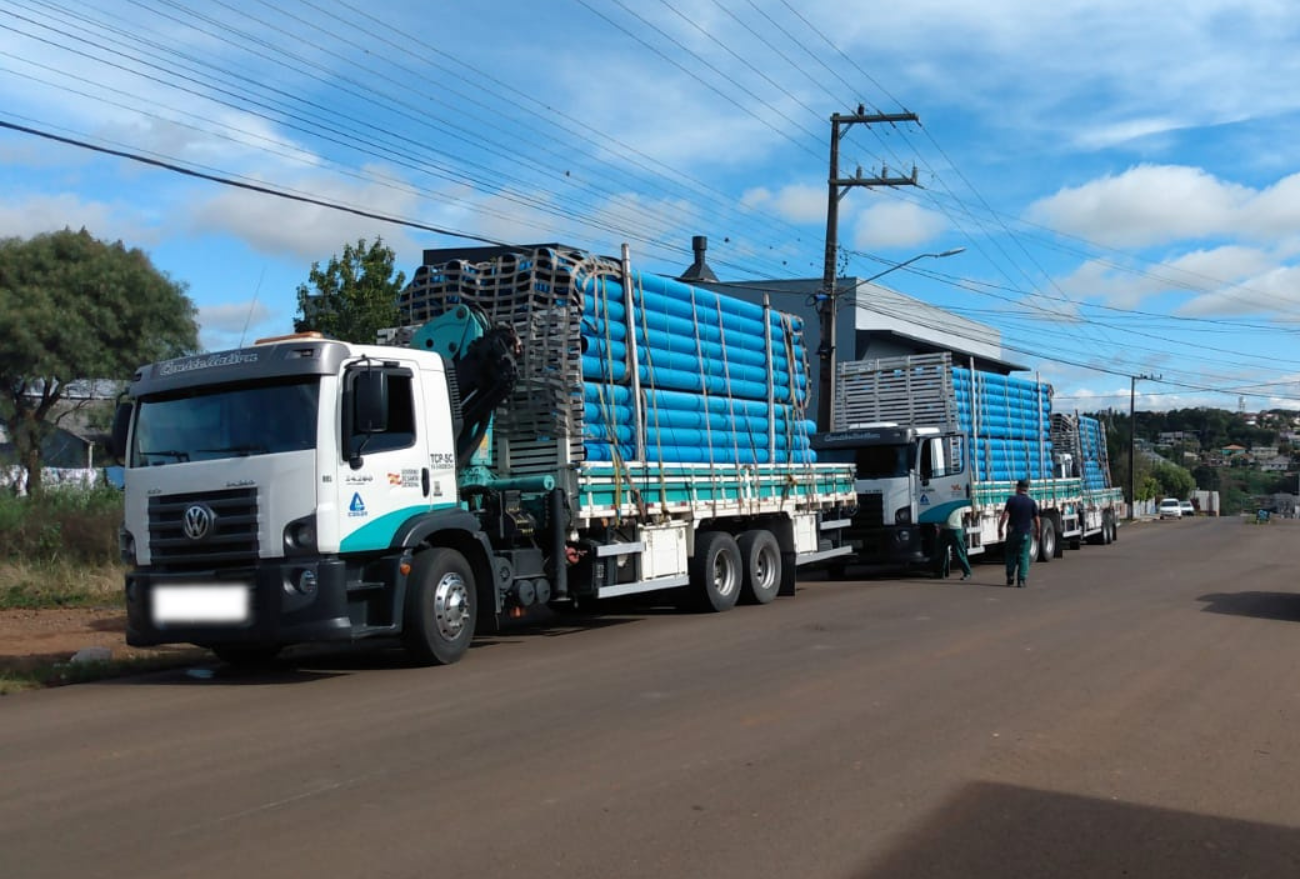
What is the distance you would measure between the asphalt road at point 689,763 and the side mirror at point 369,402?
209 cm

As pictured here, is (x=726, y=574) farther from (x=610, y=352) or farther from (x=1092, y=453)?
(x=1092, y=453)

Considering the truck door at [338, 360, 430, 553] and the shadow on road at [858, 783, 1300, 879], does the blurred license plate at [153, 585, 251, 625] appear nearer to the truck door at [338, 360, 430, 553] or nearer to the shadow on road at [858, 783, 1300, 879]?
the truck door at [338, 360, 430, 553]

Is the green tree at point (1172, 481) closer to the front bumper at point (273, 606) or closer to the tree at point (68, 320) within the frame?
the tree at point (68, 320)

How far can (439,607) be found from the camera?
1021 centimetres

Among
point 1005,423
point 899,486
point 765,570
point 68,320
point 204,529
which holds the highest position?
point 68,320

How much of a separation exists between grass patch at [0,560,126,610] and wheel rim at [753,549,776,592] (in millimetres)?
8424

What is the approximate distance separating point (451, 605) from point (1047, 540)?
17706 millimetres

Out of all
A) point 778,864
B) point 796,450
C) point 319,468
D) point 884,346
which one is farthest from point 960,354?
point 778,864

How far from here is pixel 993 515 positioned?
22.6 meters

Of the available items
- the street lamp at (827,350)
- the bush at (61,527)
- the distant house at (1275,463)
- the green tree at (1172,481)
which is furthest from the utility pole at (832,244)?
the distant house at (1275,463)

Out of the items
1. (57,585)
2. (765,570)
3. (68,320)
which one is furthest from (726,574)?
(68,320)

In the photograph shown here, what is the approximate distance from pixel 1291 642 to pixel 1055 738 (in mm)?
5771

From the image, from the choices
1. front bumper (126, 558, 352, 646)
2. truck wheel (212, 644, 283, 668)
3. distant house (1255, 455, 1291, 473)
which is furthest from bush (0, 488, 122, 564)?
distant house (1255, 455, 1291, 473)

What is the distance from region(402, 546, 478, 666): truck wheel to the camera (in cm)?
995
